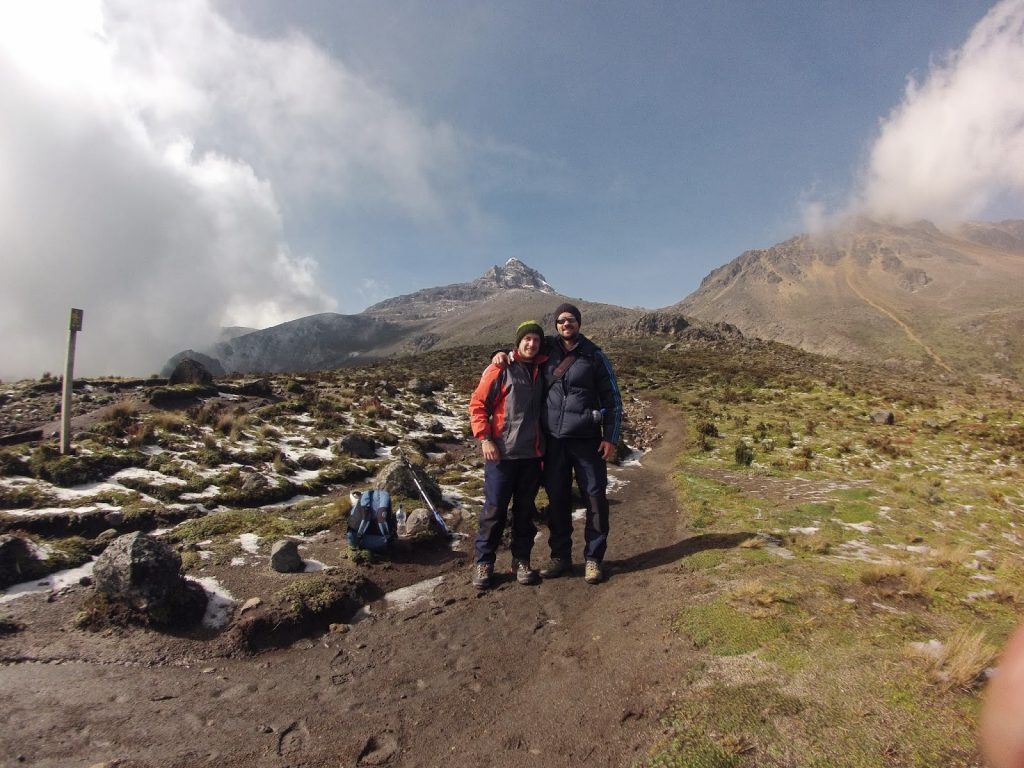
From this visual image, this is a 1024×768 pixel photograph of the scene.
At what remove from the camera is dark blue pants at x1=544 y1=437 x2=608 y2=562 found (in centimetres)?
608

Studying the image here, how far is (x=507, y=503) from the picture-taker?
6141 millimetres

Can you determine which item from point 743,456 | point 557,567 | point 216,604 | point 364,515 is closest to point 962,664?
point 557,567

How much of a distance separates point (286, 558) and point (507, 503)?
10.4ft

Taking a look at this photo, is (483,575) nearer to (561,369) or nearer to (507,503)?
(507,503)

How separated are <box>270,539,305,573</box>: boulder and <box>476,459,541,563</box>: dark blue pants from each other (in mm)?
2543

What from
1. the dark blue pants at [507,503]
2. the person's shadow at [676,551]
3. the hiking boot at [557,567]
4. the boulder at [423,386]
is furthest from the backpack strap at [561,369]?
the boulder at [423,386]

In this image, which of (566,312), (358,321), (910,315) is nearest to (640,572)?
(566,312)

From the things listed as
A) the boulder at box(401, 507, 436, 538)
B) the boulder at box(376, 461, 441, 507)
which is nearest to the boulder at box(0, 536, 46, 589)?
the boulder at box(401, 507, 436, 538)

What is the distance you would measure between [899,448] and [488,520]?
1447cm

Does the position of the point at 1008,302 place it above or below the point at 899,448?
above

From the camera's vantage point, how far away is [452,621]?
18.2ft

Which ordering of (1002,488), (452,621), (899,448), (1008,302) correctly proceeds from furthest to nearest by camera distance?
(1008,302), (899,448), (1002,488), (452,621)

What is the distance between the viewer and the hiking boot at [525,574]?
6.26m

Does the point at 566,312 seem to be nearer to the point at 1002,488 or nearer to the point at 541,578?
the point at 541,578
